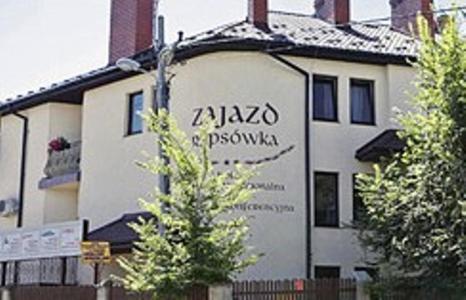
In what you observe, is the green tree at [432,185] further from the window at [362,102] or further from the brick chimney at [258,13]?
the brick chimney at [258,13]

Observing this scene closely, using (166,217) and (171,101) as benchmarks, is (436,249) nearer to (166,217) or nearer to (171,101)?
(166,217)

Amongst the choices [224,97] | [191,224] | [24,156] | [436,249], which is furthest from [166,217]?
[24,156]

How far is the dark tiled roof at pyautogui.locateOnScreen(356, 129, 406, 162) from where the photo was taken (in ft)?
71.8

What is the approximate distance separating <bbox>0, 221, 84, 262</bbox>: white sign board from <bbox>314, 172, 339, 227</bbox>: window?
6137 mm

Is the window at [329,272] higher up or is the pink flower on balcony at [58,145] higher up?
the pink flower on balcony at [58,145]

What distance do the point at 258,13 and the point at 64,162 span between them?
25.3ft

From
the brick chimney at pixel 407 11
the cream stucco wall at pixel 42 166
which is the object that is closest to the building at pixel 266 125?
the cream stucco wall at pixel 42 166

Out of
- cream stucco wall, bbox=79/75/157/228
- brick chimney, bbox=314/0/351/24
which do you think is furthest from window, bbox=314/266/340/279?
brick chimney, bbox=314/0/351/24

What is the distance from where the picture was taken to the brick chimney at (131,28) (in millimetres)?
25500

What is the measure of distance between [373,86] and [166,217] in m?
9.44

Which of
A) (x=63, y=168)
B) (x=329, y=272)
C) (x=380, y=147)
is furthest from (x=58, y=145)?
(x=380, y=147)

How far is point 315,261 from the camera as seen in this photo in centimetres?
2172

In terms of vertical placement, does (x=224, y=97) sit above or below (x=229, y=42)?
below

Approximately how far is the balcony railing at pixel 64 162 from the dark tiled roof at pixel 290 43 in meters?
1.72
